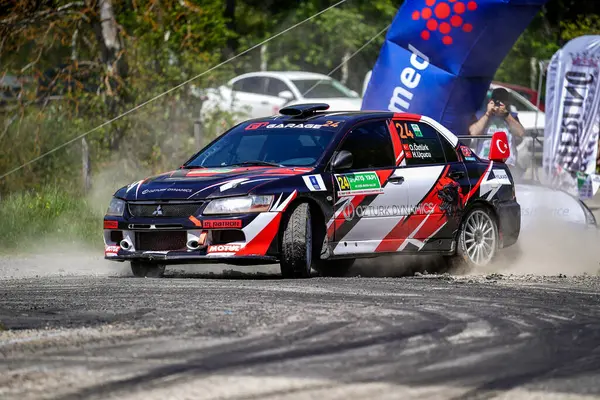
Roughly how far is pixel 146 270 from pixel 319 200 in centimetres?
167

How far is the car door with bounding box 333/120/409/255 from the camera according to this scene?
10922mm

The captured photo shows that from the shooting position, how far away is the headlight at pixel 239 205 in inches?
403

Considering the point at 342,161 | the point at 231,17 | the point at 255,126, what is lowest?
the point at 342,161

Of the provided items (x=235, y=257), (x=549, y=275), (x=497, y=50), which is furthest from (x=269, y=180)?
(x=497, y=50)

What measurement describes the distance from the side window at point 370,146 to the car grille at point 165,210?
1.62 metres

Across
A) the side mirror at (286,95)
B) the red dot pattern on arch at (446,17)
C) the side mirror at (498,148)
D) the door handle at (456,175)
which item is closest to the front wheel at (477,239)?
the door handle at (456,175)

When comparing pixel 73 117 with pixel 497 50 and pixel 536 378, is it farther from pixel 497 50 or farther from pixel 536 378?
pixel 536 378

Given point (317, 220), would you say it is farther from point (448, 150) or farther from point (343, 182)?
point (448, 150)

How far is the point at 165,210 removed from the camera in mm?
10414

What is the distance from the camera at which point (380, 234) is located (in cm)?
1121

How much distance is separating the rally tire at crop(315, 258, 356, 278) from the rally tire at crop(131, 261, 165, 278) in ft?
4.97

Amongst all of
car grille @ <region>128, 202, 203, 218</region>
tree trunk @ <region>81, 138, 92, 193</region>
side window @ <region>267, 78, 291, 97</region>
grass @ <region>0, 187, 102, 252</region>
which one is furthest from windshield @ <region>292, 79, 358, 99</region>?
car grille @ <region>128, 202, 203, 218</region>

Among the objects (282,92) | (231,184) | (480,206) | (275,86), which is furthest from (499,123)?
(275,86)

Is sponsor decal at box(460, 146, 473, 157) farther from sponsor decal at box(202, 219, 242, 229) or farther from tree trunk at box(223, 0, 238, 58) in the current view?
tree trunk at box(223, 0, 238, 58)
